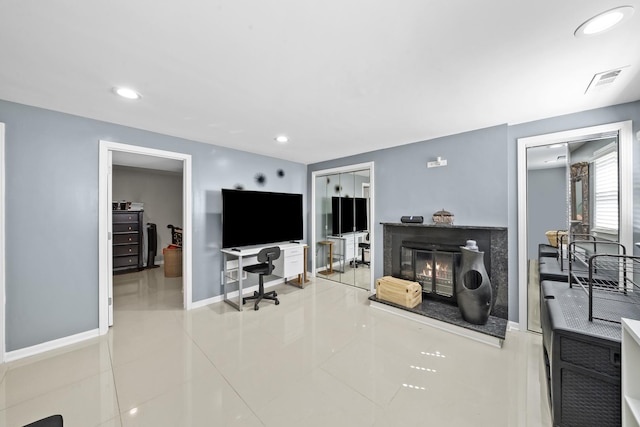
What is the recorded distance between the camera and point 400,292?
3.16 metres

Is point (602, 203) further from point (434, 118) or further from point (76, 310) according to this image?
point (76, 310)

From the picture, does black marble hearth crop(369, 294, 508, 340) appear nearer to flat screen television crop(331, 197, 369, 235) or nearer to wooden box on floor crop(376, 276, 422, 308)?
wooden box on floor crop(376, 276, 422, 308)

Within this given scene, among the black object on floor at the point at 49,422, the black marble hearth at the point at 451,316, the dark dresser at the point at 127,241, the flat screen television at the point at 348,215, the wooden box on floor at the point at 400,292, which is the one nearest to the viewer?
the black object on floor at the point at 49,422

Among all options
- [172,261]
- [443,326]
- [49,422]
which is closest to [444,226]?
[443,326]

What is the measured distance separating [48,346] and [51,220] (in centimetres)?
124

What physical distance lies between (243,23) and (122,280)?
5235mm

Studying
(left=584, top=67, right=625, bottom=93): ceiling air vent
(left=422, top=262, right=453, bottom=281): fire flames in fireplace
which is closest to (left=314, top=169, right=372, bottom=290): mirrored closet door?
(left=422, top=262, right=453, bottom=281): fire flames in fireplace

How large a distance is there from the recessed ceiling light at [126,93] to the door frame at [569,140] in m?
3.87

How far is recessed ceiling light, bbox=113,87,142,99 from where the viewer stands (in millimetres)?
1957

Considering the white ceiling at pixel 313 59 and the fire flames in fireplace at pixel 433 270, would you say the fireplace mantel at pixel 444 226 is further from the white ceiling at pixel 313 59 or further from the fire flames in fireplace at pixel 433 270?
the white ceiling at pixel 313 59

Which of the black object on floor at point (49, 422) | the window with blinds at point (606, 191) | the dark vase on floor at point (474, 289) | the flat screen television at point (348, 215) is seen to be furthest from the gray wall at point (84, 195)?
the black object on floor at point (49, 422)

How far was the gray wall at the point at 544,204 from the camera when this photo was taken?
2.56 metres

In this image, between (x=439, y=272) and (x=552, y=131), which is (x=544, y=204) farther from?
(x=439, y=272)

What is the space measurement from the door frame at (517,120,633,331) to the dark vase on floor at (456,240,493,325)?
1.37 ft
